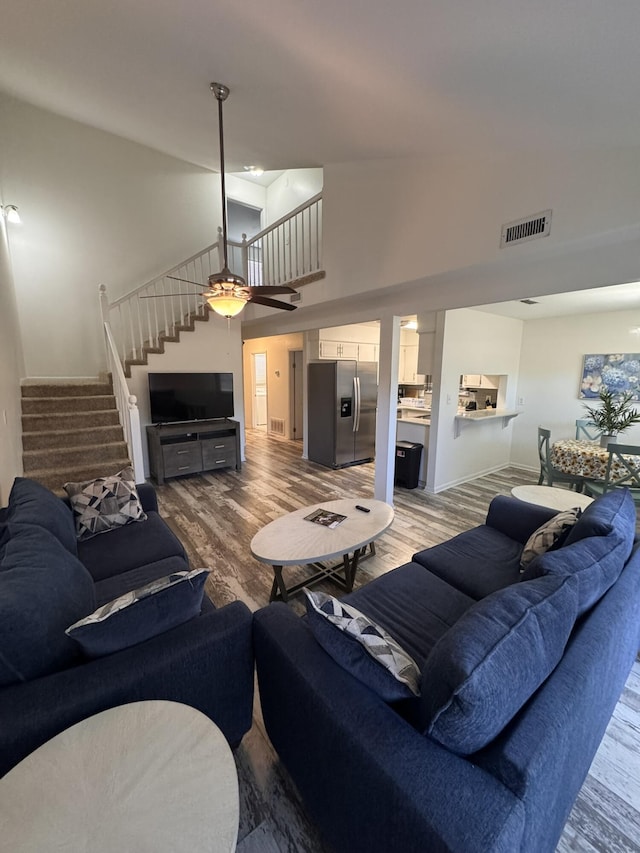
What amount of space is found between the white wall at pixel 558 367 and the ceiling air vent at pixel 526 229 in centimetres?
359

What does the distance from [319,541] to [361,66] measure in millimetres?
2657

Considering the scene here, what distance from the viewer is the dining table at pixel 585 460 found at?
11.5 ft

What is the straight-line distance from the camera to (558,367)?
538cm

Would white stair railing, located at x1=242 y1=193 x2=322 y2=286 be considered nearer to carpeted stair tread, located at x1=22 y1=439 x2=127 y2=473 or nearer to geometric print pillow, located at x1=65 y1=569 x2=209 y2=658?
carpeted stair tread, located at x1=22 y1=439 x2=127 y2=473

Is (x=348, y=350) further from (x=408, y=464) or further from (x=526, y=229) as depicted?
(x=526, y=229)

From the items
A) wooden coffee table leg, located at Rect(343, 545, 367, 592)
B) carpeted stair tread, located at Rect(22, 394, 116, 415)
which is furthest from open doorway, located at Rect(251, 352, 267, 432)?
wooden coffee table leg, located at Rect(343, 545, 367, 592)

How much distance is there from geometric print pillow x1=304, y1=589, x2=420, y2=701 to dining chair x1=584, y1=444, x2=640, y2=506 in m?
3.29

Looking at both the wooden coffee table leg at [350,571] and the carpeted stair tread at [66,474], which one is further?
the carpeted stair tread at [66,474]

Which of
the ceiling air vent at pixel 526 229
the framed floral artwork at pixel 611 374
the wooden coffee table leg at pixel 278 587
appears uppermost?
the ceiling air vent at pixel 526 229

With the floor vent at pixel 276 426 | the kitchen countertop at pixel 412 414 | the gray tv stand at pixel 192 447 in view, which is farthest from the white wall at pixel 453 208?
the floor vent at pixel 276 426

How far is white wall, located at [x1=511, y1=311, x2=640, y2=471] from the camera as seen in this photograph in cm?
482

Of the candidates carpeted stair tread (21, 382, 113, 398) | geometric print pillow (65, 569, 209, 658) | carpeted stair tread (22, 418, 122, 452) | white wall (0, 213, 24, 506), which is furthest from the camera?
carpeted stair tread (21, 382, 113, 398)

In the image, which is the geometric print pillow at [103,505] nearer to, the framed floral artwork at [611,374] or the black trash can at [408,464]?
the black trash can at [408,464]

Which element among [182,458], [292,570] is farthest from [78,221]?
[292,570]
